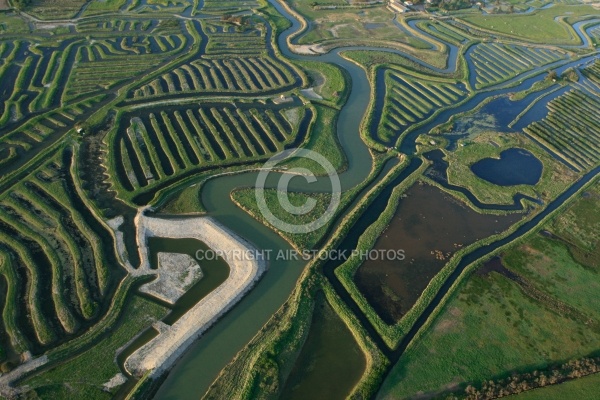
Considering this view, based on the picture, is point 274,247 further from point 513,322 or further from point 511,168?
point 511,168

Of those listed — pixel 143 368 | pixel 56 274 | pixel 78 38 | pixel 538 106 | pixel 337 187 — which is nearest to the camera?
pixel 143 368

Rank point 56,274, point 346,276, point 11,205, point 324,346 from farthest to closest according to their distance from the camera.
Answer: point 11,205
point 346,276
point 56,274
point 324,346

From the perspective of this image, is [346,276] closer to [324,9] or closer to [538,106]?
[538,106]

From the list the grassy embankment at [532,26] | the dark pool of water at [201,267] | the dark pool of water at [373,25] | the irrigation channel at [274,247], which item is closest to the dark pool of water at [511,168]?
the irrigation channel at [274,247]

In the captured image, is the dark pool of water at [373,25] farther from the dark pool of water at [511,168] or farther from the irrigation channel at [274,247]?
the dark pool of water at [511,168]

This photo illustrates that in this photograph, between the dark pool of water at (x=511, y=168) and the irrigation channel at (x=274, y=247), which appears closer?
the irrigation channel at (x=274, y=247)

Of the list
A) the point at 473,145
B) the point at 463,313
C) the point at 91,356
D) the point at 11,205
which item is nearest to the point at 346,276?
the point at 463,313

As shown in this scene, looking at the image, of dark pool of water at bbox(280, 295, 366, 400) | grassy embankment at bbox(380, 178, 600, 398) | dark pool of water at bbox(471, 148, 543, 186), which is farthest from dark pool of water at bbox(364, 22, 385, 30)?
dark pool of water at bbox(280, 295, 366, 400)
